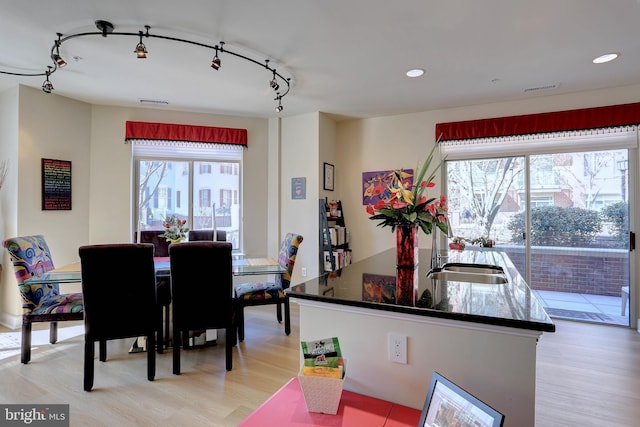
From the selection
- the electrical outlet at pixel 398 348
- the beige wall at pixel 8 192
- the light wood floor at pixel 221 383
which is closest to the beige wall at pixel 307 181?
the light wood floor at pixel 221 383

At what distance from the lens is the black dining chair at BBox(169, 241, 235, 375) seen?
2.40 metres

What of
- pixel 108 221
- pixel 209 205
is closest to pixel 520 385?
pixel 209 205

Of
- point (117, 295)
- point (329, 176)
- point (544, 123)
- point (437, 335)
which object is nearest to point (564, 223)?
point (544, 123)

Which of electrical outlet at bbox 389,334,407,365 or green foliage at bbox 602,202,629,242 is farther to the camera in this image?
green foliage at bbox 602,202,629,242

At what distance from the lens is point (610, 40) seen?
2441mm

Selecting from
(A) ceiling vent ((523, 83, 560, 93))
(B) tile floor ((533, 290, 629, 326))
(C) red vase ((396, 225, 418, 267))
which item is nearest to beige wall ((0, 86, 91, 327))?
(C) red vase ((396, 225, 418, 267))

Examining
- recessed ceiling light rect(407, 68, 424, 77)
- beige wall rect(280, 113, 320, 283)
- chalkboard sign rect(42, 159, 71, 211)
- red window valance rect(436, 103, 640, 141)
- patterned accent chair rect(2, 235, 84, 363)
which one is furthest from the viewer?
beige wall rect(280, 113, 320, 283)

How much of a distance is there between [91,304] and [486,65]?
371cm

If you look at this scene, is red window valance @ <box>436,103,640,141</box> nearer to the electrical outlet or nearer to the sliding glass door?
the sliding glass door

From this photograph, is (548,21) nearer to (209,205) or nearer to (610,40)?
(610,40)

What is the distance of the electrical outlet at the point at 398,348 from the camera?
1.09 metres

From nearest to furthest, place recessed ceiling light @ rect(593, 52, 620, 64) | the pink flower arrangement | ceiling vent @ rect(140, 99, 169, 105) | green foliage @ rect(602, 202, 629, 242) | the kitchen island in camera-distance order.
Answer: the kitchen island
recessed ceiling light @ rect(593, 52, 620, 64)
the pink flower arrangement
green foliage @ rect(602, 202, 629, 242)
ceiling vent @ rect(140, 99, 169, 105)

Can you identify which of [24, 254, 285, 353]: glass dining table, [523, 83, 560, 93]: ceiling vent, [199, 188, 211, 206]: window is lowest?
[24, 254, 285, 353]: glass dining table

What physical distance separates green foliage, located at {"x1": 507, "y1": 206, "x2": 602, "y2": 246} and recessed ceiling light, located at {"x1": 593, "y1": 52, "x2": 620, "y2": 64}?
161 centimetres
